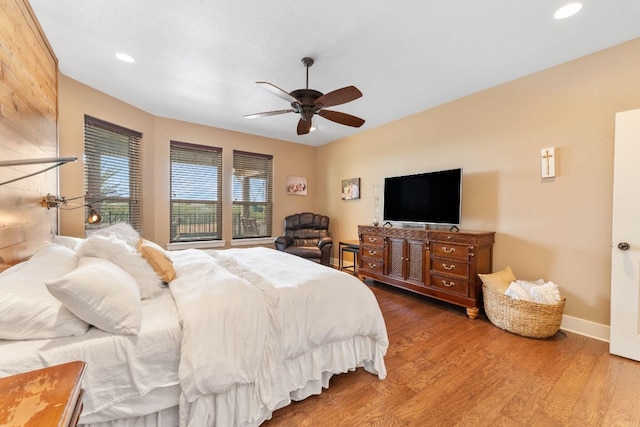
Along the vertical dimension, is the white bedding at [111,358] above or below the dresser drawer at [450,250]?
below

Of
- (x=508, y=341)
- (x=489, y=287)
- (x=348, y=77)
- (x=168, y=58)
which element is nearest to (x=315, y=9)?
(x=348, y=77)

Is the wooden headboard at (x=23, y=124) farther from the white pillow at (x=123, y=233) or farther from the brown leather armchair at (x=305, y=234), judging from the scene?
the brown leather armchair at (x=305, y=234)

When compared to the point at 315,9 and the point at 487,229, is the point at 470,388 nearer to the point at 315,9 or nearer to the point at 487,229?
the point at 487,229

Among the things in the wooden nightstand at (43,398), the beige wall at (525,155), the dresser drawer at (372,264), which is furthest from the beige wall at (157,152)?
the wooden nightstand at (43,398)

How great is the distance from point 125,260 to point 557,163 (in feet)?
12.7

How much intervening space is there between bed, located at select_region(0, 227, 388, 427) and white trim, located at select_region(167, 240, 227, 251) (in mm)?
2679

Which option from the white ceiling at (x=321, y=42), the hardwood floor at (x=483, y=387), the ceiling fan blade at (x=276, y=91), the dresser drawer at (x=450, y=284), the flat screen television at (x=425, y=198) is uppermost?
the white ceiling at (x=321, y=42)

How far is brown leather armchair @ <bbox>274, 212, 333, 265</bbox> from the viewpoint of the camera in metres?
4.76

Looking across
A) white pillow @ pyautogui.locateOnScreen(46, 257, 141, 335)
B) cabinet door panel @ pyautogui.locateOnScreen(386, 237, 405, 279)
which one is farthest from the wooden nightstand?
cabinet door panel @ pyautogui.locateOnScreen(386, 237, 405, 279)

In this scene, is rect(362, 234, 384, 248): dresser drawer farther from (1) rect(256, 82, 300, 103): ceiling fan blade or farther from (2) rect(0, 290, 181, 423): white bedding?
(2) rect(0, 290, 181, 423): white bedding

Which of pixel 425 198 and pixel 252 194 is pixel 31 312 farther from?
pixel 252 194

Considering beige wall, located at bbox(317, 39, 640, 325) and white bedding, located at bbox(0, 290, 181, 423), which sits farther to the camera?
beige wall, located at bbox(317, 39, 640, 325)

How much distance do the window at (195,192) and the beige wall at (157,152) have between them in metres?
0.12

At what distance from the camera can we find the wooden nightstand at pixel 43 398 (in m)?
0.58
